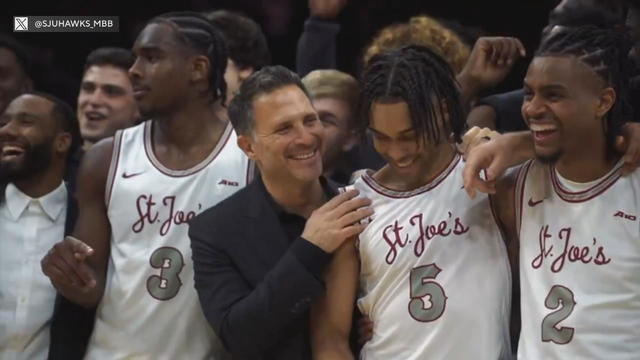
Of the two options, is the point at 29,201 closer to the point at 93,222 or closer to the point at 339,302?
the point at 93,222

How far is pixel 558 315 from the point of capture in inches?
106

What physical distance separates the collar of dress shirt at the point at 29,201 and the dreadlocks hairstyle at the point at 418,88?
113 centimetres

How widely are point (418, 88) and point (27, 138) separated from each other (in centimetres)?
141

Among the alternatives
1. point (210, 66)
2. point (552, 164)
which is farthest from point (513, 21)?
point (552, 164)

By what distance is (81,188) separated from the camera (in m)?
3.35

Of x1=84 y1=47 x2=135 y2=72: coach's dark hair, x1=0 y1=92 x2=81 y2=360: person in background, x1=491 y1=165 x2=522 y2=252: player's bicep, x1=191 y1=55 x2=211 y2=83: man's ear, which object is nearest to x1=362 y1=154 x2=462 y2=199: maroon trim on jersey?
x1=491 y1=165 x2=522 y2=252: player's bicep

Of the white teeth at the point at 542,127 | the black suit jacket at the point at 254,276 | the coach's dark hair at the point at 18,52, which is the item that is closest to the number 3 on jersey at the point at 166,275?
the black suit jacket at the point at 254,276

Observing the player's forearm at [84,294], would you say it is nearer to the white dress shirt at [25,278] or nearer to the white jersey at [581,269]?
the white dress shirt at [25,278]

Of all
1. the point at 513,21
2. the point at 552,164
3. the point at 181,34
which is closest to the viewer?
the point at 552,164

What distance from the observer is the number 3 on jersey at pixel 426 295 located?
110 inches

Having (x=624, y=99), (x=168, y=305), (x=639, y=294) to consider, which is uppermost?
(x=624, y=99)

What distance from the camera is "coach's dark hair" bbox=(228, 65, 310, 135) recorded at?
3109mm

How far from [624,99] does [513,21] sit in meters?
2.40

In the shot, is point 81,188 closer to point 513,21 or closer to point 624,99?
point 624,99
